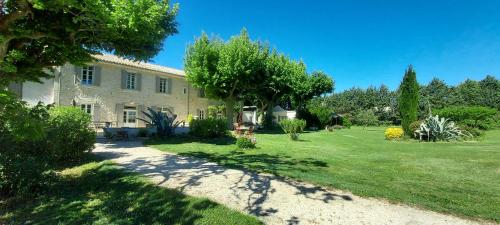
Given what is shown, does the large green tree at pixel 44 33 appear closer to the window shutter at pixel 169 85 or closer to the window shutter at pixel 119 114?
the window shutter at pixel 119 114

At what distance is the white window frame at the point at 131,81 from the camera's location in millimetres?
24312

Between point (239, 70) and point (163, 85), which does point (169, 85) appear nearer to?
point (163, 85)

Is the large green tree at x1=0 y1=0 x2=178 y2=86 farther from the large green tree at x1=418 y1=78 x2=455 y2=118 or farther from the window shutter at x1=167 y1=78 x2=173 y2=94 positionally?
the large green tree at x1=418 y1=78 x2=455 y2=118

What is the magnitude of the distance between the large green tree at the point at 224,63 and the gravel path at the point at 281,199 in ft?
49.5

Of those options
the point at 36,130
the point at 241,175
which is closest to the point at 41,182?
the point at 36,130

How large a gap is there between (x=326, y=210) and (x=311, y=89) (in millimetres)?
27074

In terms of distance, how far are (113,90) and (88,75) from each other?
6.81ft

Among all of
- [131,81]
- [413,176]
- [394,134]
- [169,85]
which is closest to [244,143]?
[413,176]

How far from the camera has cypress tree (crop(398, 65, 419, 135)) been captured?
19328mm

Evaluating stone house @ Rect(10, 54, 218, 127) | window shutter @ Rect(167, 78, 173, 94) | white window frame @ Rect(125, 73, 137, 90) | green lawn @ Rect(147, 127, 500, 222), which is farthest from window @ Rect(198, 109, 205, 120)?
green lawn @ Rect(147, 127, 500, 222)

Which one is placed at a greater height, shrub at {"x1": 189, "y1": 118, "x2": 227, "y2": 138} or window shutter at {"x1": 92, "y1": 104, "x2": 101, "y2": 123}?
window shutter at {"x1": 92, "y1": 104, "x2": 101, "y2": 123}

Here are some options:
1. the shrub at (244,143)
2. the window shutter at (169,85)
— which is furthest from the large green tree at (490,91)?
the shrub at (244,143)

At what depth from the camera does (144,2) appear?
9812 mm

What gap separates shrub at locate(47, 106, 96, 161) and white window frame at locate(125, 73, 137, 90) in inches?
604
